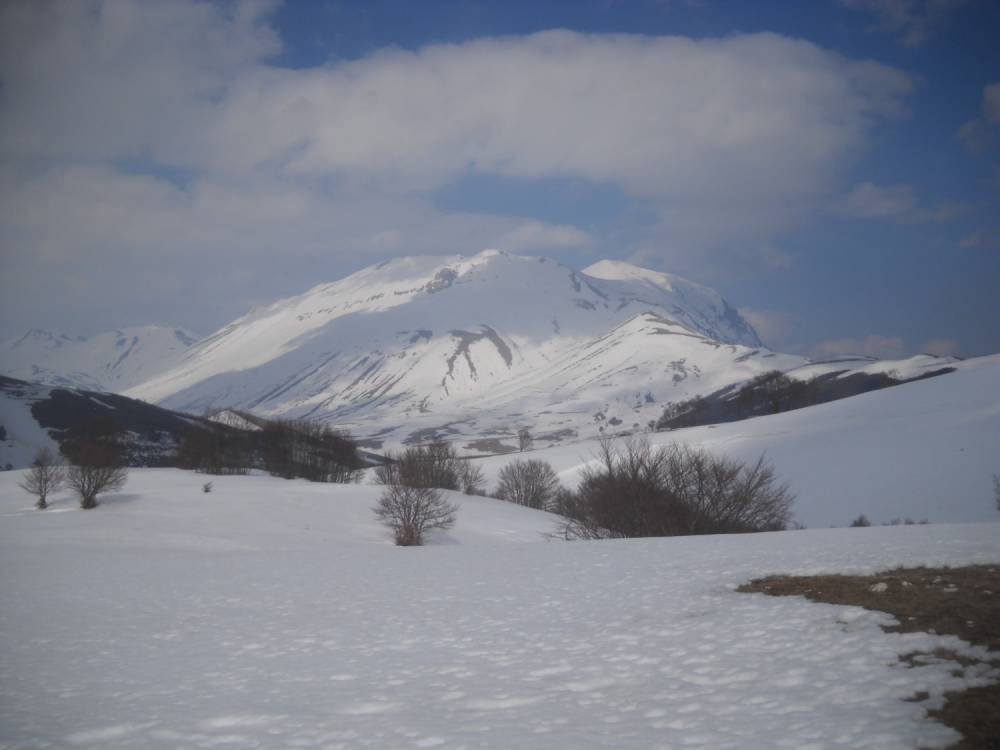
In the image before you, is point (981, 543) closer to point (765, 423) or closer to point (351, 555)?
point (351, 555)

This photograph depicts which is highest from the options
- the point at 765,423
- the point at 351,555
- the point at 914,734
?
the point at 765,423

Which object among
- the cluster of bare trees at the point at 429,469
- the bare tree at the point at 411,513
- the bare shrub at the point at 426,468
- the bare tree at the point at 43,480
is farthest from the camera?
the bare shrub at the point at 426,468

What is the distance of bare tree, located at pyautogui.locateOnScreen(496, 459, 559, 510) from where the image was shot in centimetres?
8781

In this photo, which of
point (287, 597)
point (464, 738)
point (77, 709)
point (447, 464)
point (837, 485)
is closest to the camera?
point (464, 738)

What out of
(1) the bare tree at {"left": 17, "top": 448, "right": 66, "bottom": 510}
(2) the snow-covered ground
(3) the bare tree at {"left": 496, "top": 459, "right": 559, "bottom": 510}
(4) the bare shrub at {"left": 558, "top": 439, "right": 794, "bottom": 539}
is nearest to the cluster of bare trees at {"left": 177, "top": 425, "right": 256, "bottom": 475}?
(1) the bare tree at {"left": 17, "top": 448, "right": 66, "bottom": 510}

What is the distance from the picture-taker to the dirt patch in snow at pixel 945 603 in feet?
19.7

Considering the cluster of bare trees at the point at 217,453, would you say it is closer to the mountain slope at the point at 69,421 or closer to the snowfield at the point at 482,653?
the mountain slope at the point at 69,421

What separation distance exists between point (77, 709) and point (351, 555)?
17.4 m

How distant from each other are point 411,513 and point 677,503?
63.2 ft

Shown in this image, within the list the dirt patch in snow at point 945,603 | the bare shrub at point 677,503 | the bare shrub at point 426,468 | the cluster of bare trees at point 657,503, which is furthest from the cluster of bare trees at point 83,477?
the dirt patch in snow at point 945,603

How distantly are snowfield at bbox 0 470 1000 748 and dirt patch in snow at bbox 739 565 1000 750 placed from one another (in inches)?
11.5

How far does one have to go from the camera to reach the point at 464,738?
6832mm

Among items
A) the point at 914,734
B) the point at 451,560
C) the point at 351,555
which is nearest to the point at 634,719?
the point at 914,734

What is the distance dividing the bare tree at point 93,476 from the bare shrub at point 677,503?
38734 millimetres
